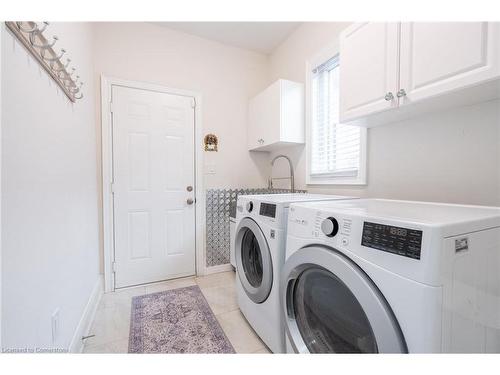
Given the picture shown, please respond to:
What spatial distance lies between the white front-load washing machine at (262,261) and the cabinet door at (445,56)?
781 millimetres

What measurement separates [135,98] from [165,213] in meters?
1.18

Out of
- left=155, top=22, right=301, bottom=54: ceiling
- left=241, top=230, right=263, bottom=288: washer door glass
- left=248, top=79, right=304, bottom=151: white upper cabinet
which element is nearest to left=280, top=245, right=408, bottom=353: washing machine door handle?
left=241, top=230, right=263, bottom=288: washer door glass

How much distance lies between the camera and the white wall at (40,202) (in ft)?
2.34

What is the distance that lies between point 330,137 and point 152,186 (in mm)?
1785

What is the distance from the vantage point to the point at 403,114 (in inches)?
51.4

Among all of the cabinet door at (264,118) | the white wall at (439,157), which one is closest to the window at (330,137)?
the white wall at (439,157)

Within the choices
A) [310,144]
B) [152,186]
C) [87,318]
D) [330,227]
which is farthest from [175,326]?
[310,144]

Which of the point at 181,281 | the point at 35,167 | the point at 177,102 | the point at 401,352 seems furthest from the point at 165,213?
the point at 401,352

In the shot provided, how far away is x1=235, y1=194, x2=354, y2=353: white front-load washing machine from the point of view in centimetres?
118

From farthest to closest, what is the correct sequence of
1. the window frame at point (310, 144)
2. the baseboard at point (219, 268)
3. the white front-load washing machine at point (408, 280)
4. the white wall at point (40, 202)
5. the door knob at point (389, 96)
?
the baseboard at point (219, 268) → the window frame at point (310, 144) → the door knob at point (389, 96) → the white wall at point (40, 202) → the white front-load washing machine at point (408, 280)

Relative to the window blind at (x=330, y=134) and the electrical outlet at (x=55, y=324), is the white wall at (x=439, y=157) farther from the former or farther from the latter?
the electrical outlet at (x=55, y=324)

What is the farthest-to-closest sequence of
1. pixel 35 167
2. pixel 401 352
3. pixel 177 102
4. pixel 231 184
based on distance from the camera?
pixel 231 184 < pixel 177 102 < pixel 35 167 < pixel 401 352

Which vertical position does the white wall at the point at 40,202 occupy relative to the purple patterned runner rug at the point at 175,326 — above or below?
above
